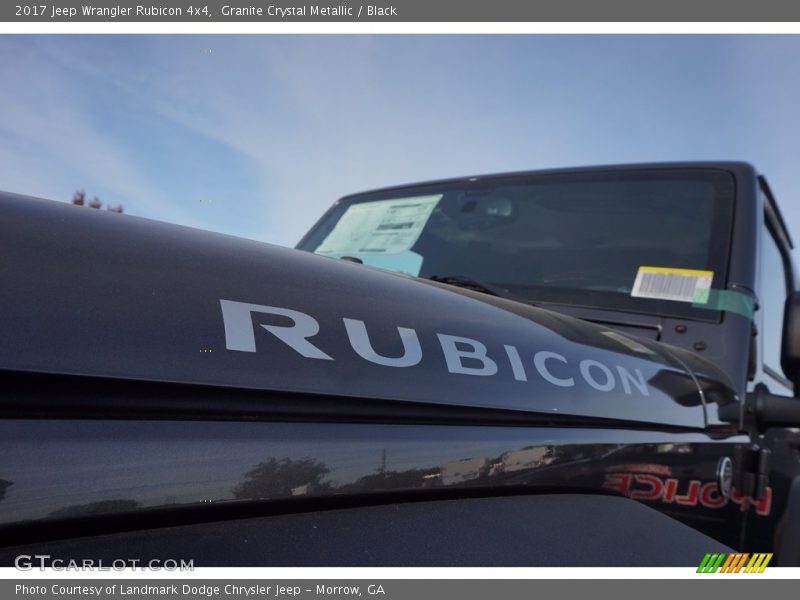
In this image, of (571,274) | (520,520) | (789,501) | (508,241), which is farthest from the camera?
(508,241)

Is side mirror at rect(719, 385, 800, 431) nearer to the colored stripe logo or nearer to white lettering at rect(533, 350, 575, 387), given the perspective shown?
the colored stripe logo

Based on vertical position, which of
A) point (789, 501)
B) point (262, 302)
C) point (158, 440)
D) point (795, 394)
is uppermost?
point (262, 302)

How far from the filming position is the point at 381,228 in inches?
93.1

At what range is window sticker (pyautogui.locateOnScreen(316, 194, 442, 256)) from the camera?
226 cm

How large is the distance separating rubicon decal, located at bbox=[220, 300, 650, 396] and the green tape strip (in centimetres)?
64

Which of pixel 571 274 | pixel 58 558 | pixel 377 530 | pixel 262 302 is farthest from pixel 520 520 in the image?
pixel 571 274

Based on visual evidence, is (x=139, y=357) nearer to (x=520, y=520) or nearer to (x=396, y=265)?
(x=520, y=520)

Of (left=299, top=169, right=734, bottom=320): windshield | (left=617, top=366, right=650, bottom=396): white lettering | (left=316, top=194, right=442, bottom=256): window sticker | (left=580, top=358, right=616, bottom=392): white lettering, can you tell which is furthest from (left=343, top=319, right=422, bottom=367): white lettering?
(left=316, top=194, right=442, bottom=256): window sticker

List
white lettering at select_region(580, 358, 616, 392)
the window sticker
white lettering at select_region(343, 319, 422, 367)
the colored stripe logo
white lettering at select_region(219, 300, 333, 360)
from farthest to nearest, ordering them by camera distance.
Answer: the window sticker < white lettering at select_region(580, 358, 616, 392) < the colored stripe logo < white lettering at select_region(343, 319, 422, 367) < white lettering at select_region(219, 300, 333, 360)

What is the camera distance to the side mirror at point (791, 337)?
1764 millimetres

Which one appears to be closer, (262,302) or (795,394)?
(262,302)

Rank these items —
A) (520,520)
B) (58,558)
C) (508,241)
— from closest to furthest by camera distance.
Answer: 1. (58,558)
2. (520,520)
3. (508,241)

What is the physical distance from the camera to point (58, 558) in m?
0.59

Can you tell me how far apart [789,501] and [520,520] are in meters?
1.36
